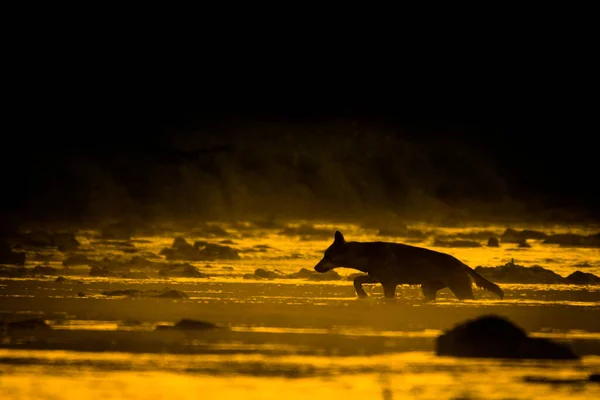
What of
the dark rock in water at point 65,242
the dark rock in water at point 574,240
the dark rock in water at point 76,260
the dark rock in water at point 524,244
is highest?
the dark rock in water at point 574,240

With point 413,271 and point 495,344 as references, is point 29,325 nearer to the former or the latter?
point 495,344

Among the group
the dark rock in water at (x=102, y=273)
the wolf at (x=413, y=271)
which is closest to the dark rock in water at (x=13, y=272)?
the dark rock in water at (x=102, y=273)

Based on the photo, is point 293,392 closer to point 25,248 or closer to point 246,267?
point 246,267

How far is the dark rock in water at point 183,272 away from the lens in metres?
31.0

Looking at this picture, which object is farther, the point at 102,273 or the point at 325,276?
the point at 325,276

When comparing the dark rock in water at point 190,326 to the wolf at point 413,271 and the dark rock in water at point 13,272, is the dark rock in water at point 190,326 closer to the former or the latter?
the wolf at point 413,271

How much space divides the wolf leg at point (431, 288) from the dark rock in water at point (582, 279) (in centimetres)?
343

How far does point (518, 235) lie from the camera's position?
40.8 metres

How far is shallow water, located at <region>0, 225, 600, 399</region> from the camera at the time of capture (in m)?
15.4

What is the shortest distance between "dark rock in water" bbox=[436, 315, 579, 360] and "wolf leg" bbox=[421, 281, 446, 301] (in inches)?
353

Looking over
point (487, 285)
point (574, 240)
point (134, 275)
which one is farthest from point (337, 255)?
point (574, 240)

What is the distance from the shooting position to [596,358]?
18.0 metres

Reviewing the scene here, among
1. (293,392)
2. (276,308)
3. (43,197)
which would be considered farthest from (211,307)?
(43,197)

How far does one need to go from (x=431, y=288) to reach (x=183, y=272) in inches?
231
